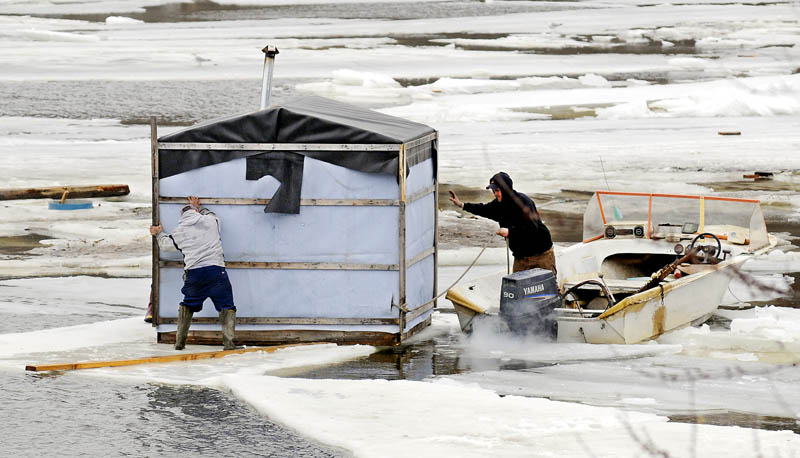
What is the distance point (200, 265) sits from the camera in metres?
10.9

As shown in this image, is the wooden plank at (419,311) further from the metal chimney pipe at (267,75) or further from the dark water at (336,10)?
the dark water at (336,10)

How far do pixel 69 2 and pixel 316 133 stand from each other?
Answer: 57.9m

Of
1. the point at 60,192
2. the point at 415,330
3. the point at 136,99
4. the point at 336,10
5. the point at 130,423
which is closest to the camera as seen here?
the point at 130,423

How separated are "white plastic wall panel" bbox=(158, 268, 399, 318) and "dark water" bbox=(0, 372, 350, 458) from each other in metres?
1.59

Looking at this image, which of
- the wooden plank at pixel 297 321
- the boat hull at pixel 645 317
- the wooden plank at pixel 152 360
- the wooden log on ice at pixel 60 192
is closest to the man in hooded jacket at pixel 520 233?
the boat hull at pixel 645 317

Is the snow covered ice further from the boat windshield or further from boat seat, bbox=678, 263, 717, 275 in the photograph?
the boat windshield

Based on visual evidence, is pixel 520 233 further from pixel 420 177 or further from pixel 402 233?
pixel 402 233

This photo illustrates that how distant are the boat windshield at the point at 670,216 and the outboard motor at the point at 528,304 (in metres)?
2.92


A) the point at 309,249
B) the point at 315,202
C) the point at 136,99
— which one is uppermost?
the point at 136,99

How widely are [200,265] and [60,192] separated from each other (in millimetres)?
9753

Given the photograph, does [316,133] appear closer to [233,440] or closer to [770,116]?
[233,440]

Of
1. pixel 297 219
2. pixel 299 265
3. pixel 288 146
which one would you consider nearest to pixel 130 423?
pixel 299 265

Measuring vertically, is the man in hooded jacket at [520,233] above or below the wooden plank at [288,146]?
below

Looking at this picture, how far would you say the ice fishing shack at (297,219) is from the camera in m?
11.1
